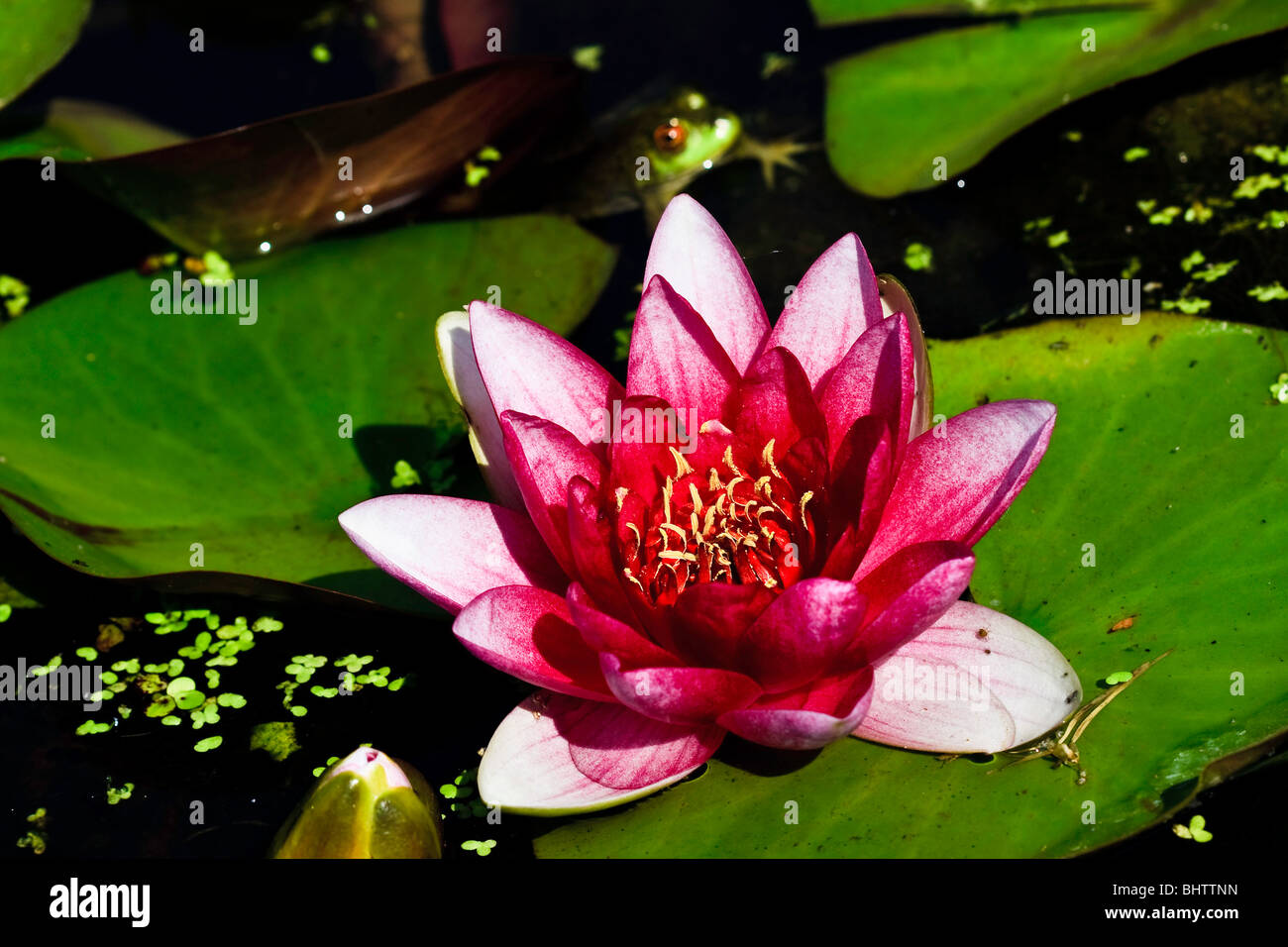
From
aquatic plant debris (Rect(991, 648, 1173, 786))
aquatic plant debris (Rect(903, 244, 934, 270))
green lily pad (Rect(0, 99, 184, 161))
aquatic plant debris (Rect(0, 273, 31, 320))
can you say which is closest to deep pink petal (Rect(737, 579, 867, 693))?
aquatic plant debris (Rect(991, 648, 1173, 786))

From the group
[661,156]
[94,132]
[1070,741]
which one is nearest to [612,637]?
[1070,741]

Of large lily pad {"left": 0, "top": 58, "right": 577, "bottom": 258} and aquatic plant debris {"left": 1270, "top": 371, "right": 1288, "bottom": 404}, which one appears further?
large lily pad {"left": 0, "top": 58, "right": 577, "bottom": 258}

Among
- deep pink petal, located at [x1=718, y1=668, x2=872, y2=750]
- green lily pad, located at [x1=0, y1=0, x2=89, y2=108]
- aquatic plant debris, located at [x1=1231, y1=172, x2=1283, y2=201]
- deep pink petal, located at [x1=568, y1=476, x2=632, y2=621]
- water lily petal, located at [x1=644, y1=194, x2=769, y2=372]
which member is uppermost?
green lily pad, located at [x1=0, y1=0, x2=89, y2=108]

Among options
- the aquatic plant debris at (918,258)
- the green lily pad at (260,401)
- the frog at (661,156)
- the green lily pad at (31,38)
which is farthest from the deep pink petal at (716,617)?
the green lily pad at (31,38)

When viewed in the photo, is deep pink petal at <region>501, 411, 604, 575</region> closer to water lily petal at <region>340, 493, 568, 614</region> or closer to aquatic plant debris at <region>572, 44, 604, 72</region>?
water lily petal at <region>340, 493, 568, 614</region>

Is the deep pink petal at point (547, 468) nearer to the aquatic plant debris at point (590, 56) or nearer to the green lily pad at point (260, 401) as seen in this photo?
the green lily pad at point (260, 401)
